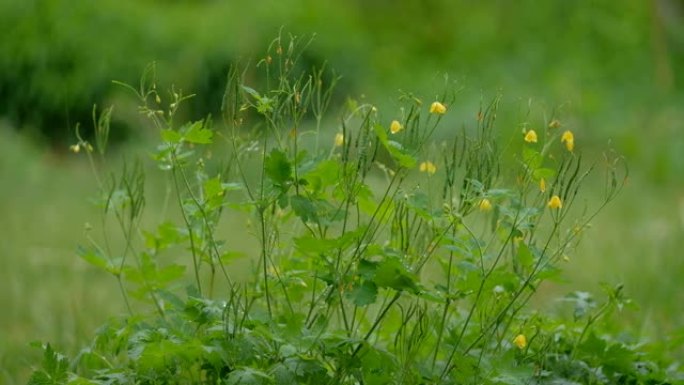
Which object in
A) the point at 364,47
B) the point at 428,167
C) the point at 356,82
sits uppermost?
the point at 364,47

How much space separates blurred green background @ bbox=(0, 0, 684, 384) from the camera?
4859 mm

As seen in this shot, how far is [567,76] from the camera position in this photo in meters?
9.70

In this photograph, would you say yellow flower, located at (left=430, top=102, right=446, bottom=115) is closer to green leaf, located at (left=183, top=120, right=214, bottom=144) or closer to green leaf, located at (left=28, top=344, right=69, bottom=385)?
green leaf, located at (left=183, top=120, right=214, bottom=144)

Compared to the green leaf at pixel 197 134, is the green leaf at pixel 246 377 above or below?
below

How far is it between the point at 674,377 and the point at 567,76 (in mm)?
7154

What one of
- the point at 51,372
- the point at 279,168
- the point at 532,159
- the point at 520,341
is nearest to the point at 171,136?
the point at 279,168

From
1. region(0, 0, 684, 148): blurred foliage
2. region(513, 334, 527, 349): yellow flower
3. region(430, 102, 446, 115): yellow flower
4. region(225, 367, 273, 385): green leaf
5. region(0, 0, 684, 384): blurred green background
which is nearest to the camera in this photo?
region(225, 367, 273, 385): green leaf

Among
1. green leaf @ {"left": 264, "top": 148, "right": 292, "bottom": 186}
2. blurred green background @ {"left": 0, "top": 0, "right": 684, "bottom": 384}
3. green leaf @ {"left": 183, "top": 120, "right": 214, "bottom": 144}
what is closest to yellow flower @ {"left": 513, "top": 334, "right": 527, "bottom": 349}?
green leaf @ {"left": 264, "top": 148, "right": 292, "bottom": 186}

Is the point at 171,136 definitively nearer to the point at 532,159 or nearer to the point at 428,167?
the point at 428,167

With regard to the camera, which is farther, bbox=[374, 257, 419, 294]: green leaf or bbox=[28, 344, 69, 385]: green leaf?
bbox=[28, 344, 69, 385]: green leaf

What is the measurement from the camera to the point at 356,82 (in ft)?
33.3

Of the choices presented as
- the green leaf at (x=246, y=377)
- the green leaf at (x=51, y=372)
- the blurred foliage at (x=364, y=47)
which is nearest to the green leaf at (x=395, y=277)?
the green leaf at (x=246, y=377)

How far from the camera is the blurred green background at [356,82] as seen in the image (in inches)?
191

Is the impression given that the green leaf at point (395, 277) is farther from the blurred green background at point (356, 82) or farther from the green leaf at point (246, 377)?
the blurred green background at point (356, 82)
